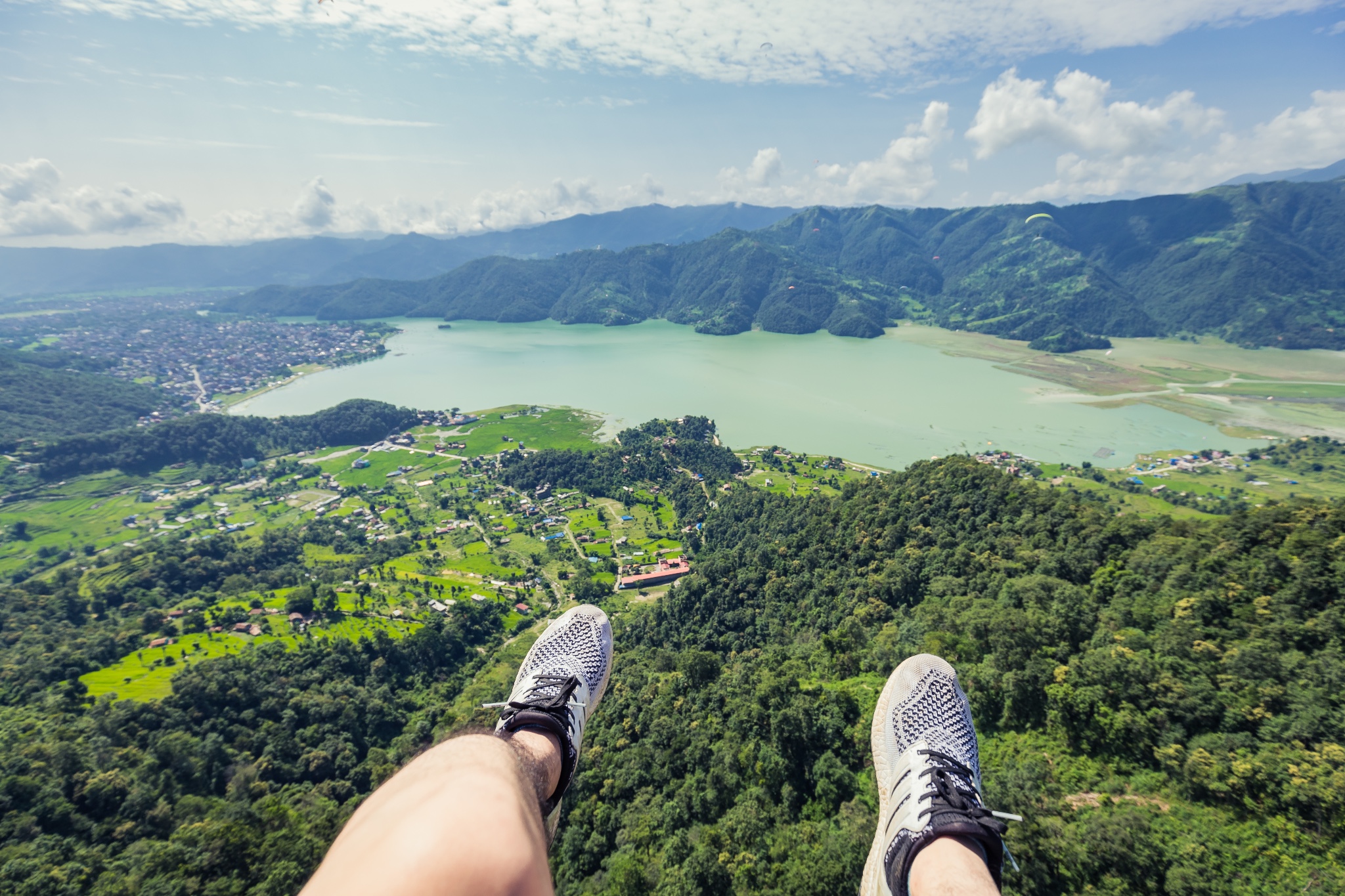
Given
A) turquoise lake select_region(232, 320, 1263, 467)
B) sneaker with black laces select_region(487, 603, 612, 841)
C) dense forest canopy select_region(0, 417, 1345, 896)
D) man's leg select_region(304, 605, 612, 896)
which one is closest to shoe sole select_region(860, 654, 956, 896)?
sneaker with black laces select_region(487, 603, 612, 841)

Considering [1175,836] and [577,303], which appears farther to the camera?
[577,303]

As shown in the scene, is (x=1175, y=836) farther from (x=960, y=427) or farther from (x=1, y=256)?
(x=1, y=256)

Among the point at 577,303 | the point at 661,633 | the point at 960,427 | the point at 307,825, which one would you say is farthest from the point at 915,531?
the point at 577,303

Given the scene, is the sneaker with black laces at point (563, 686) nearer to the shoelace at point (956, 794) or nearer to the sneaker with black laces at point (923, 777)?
the sneaker with black laces at point (923, 777)

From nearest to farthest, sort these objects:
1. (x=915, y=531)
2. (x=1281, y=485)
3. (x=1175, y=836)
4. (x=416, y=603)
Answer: (x=1175, y=836)
(x=915, y=531)
(x=416, y=603)
(x=1281, y=485)

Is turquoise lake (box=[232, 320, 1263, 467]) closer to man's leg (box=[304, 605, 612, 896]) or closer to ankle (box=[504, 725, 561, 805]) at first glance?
ankle (box=[504, 725, 561, 805])

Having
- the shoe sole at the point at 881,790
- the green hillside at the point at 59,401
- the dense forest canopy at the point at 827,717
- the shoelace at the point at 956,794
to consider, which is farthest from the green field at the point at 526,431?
the shoelace at the point at 956,794

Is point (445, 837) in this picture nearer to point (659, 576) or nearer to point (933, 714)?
point (933, 714)
